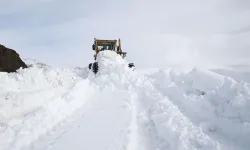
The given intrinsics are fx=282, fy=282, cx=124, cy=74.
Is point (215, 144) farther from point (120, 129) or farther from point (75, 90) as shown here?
point (75, 90)

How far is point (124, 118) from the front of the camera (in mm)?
7211

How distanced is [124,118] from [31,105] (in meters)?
2.98

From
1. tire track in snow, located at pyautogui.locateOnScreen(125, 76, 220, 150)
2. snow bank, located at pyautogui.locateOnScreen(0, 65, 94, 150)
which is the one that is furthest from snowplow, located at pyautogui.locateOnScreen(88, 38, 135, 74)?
tire track in snow, located at pyautogui.locateOnScreen(125, 76, 220, 150)

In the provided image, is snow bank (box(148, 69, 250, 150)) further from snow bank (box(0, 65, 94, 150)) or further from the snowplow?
the snowplow

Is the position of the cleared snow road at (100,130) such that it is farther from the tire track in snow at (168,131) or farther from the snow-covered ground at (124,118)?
the tire track in snow at (168,131)

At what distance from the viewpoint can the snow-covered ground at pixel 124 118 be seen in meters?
5.45

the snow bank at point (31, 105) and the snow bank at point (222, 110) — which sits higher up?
the snow bank at point (222, 110)

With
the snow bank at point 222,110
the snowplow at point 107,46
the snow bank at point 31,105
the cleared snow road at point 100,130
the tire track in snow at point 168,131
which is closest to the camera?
the tire track in snow at point 168,131

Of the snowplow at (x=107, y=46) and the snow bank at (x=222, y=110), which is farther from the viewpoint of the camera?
the snowplow at (x=107, y=46)

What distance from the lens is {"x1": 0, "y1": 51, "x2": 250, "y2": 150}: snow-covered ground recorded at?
17.9 feet

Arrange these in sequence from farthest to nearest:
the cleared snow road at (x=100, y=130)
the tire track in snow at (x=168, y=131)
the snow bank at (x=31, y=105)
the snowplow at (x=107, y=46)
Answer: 1. the snowplow at (x=107, y=46)
2. the snow bank at (x=31, y=105)
3. the cleared snow road at (x=100, y=130)
4. the tire track in snow at (x=168, y=131)

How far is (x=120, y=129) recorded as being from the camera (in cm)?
627

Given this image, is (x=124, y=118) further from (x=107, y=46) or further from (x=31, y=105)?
(x=107, y=46)

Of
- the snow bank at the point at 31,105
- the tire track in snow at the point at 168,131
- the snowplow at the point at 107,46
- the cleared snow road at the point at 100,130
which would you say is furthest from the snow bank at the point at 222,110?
the snowplow at the point at 107,46
